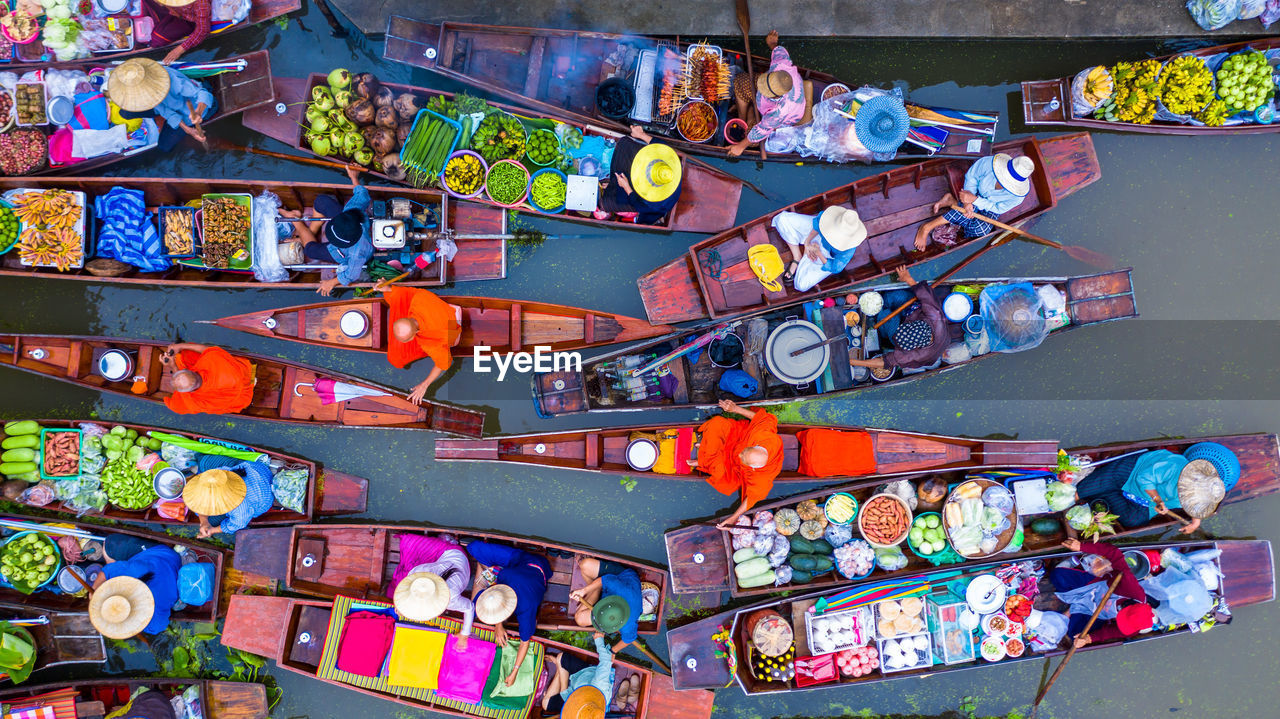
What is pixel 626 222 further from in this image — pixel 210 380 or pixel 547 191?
pixel 210 380

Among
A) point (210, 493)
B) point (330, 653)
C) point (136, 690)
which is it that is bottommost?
point (136, 690)

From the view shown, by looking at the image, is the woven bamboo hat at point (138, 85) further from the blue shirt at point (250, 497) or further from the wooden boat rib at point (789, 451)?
the wooden boat rib at point (789, 451)

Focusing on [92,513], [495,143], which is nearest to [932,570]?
[495,143]

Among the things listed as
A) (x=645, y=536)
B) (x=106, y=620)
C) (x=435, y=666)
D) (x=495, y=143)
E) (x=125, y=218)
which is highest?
(x=495, y=143)

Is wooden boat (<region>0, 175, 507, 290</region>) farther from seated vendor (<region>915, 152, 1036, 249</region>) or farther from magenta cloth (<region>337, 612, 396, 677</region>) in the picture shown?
seated vendor (<region>915, 152, 1036, 249</region>)

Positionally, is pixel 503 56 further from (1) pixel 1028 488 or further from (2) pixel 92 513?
(1) pixel 1028 488

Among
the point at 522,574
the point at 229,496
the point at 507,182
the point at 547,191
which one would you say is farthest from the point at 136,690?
the point at 547,191

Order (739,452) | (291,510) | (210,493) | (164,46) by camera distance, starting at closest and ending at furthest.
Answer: (739,452) → (210,493) → (291,510) → (164,46)
